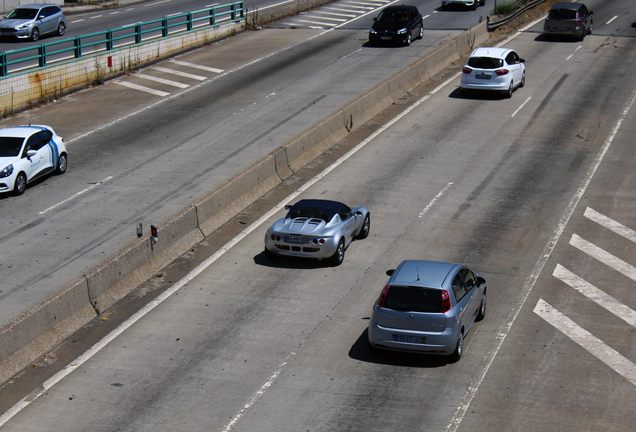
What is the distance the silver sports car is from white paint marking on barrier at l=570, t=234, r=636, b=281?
5.30m

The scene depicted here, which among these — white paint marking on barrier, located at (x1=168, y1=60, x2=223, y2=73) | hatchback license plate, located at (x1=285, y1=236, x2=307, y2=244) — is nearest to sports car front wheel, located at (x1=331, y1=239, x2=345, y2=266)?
hatchback license plate, located at (x1=285, y1=236, x2=307, y2=244)

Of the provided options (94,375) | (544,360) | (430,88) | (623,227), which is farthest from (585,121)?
(94,375)

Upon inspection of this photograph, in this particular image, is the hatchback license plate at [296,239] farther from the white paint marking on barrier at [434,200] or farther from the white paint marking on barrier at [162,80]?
the white paint marking on barrier at [162,80]

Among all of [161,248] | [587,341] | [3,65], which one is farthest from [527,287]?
[3,65]

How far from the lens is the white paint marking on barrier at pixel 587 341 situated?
42.2 feet

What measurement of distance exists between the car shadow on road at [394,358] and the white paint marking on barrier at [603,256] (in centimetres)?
591

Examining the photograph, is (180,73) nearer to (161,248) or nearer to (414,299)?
(161,248)

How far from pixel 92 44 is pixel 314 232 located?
69.6 feet

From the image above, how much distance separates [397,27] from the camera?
1576 inches

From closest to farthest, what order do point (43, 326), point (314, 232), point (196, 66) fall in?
point (43, 326) < point (314, 232) < point (196, 66)

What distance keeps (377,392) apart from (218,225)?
8737 mm

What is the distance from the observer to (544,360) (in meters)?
13.1

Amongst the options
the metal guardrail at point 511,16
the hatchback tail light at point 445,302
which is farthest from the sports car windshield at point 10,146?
the metal guardrail at point 511,16

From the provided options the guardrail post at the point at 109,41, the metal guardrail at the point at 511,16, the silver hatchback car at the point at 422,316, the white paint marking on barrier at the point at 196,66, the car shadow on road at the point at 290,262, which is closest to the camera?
the silver hatchback car at the point at 422,316
